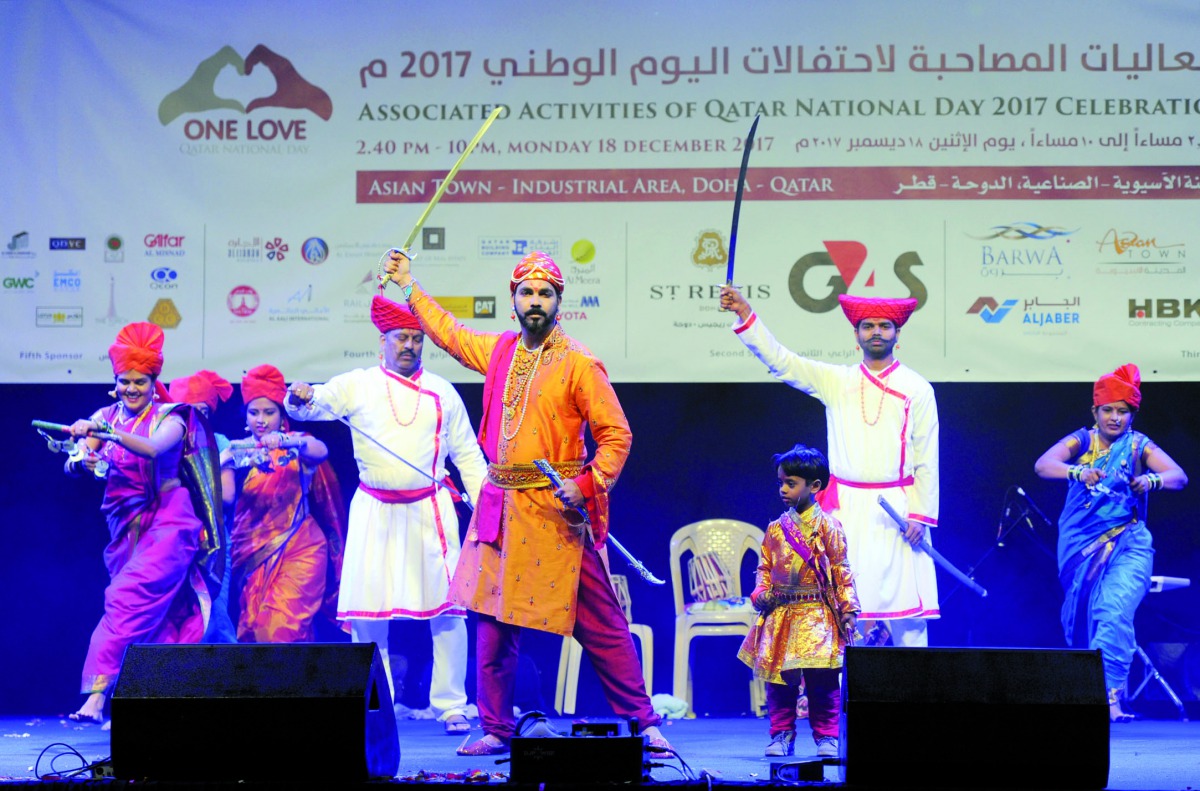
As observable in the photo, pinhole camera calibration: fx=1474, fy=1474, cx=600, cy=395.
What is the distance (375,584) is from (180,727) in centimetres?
244

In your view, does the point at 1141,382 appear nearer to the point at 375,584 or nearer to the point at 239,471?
the point at 375,584

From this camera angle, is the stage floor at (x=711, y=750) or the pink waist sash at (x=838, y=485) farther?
the pink waist sash at (x=838, y=485)

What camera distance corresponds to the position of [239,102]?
691 centimetres

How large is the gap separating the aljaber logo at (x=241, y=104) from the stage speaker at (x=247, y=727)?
3.66 metres

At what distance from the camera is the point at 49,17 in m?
6.92

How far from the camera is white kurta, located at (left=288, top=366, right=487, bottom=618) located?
20.5 feet

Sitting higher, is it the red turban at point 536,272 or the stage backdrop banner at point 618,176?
the stage backdrop banner at point 618,176

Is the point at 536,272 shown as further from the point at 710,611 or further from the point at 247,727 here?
the point at 710,611

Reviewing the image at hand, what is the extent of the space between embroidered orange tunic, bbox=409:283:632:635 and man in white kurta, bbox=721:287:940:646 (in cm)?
117

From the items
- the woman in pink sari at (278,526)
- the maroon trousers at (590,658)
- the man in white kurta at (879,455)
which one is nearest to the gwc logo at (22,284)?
the woman in pink sari at (278,526)

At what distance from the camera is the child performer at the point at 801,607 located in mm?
5027

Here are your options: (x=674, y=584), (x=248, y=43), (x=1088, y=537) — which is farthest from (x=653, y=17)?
(x=1088, y=537)

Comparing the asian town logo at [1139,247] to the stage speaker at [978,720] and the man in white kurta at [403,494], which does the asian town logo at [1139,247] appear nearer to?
the man in white kurta at [403,494]

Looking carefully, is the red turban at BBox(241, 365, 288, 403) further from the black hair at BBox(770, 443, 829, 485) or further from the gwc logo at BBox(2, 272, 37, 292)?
the black hair at BBox(770, 443, 829, 485)
